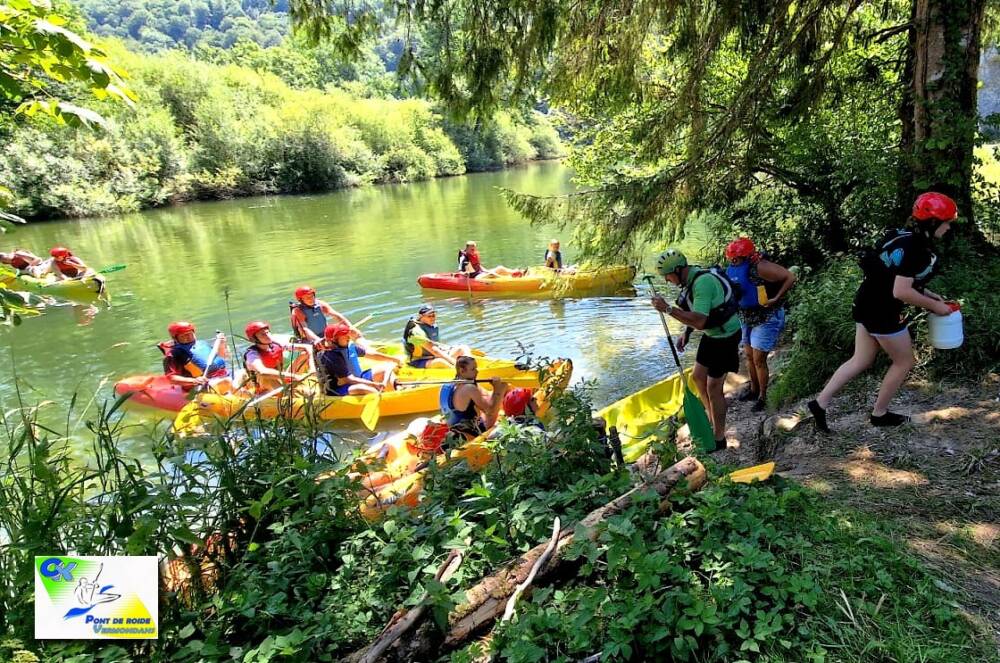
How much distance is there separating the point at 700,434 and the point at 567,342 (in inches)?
243

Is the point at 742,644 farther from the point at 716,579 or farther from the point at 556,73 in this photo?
the point at 556,73

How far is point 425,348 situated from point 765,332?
459 centimetres

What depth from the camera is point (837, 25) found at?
6.00 m

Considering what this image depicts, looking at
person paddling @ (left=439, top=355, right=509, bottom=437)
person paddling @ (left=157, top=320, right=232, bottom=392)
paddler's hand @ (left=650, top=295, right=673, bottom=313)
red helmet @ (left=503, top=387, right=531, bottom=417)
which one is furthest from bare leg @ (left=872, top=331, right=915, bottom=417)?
person paddling @ (left=157, top=320, right=232, bottom=392)

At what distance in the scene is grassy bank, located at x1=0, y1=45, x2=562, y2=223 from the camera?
2964cm

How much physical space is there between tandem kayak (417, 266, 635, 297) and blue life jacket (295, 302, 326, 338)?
4625 mm

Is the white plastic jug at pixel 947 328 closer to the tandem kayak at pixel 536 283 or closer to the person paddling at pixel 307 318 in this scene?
the person paddling at pixel 307 318

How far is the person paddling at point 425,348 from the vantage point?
8.49m

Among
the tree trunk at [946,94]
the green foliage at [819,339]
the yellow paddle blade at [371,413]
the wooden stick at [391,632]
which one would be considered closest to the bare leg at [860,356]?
the green foliage at [819,339]

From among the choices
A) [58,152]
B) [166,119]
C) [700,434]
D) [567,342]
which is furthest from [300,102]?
[700,434]

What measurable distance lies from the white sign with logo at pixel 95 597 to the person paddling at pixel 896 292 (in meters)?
4.08

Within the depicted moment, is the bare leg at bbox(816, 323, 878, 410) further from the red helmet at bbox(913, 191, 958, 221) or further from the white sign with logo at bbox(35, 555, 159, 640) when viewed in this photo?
the white sign with logo at bbox(35, 555, 159, 640)

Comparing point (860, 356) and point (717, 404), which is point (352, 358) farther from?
point (860, 356)

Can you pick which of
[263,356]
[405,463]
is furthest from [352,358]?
[405,463]
